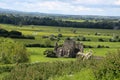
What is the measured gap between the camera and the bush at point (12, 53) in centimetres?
7306

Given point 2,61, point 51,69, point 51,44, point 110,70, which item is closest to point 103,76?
point 110,70

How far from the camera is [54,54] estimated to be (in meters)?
108

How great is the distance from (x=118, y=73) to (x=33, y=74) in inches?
536

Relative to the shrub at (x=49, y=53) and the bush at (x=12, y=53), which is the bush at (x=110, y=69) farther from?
the shrub at (x=49, y=53)

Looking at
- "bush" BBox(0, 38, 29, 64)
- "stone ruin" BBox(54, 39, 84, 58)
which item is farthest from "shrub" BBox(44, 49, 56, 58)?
"bush" BBox(0, 38, 29, 64)

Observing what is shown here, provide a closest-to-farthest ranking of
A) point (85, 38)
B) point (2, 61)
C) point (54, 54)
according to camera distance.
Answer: point (2, 61), point (54, 54), point (85, 38)

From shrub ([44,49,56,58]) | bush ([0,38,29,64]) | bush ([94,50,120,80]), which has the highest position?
bush ([94,50,120,80])

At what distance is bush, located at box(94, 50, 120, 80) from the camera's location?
21031mm

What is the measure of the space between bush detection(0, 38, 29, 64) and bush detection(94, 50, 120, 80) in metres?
52.0

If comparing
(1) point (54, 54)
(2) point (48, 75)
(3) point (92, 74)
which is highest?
(3) point (92, 74)

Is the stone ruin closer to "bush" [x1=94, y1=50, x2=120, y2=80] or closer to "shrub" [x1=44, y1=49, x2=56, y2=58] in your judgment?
"shrub" [x1=44, y1=49, x2=56, y2=58]

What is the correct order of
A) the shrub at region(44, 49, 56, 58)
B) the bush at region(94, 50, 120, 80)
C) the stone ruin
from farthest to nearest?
the stone ruin < the shrub at region(44, 49, 56, 58) < the bush at region(94, 50, 120, 80)

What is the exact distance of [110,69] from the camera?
21.4m

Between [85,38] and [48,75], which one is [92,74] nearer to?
[48,75]
